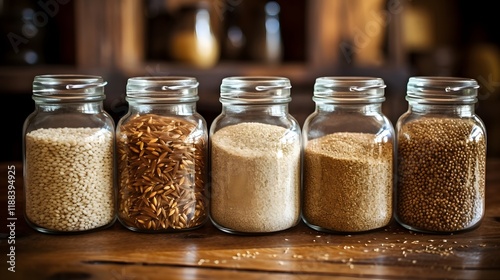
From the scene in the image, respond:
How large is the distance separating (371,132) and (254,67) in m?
1.11

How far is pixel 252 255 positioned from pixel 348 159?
20 cm

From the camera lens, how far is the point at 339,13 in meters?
2.01

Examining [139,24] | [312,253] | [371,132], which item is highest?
[139,24]

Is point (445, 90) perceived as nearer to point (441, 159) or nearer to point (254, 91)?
point (441, 159)

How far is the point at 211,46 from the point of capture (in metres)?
1.98

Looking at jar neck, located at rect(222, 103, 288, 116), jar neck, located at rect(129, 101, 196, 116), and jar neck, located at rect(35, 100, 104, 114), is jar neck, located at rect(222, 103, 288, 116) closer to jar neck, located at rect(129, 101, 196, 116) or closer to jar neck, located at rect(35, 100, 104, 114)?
jar neck, located at rect(129, 101, 196, 116)

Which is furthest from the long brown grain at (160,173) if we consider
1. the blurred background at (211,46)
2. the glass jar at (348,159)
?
the blurred background at (211,46)

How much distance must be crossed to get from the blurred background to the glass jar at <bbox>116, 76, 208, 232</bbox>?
772 mm

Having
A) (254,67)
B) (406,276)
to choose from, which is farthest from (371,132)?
(254,67)

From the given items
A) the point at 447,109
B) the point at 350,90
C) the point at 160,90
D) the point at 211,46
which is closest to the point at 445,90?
the point at 447,109

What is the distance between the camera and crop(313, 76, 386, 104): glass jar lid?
898 millimetres

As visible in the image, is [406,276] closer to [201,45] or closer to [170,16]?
[201,45]

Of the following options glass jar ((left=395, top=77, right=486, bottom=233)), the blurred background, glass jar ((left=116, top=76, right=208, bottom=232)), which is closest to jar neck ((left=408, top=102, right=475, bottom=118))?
glass jar ((left=395, top=77, right=486, bottom=233))

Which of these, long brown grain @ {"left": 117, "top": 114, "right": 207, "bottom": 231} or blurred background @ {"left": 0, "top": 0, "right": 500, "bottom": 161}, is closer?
long brown grain @ {"left": 117, "top": 114, "right": 207, "bottom": 231}
